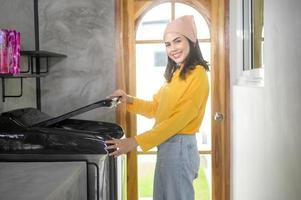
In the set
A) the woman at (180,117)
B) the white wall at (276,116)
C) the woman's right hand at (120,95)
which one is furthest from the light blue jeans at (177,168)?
the woman's right hand at (120,95)

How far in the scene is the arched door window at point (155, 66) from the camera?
9.49 ft

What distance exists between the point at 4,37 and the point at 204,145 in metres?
1.66

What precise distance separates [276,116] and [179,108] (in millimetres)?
776

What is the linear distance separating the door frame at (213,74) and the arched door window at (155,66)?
0.05 metres

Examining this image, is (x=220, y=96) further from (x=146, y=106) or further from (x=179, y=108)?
(x=179, y=108)

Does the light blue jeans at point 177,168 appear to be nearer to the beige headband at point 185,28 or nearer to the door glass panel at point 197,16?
the beige headband at point 185,28

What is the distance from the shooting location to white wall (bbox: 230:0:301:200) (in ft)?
3.85

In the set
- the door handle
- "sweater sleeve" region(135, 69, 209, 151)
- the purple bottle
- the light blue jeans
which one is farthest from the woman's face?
the purple bottle

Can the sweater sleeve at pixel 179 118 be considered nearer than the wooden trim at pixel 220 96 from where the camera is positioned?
Yes

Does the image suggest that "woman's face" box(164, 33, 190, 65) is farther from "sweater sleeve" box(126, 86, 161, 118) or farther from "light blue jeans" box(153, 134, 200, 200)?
"light blue jeans" box(153, 134, 200, 200)

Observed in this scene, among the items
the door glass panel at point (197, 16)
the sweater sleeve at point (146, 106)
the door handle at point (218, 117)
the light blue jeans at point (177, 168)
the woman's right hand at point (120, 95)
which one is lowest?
the light blue jeans at point (177, 168)

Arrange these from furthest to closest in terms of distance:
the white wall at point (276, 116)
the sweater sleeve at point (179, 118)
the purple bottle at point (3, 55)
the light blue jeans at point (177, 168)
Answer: the light blue jeans at point (177, 168) < the sweater sleeve at point (179, 118) < the purple bottle at point (3, 55) < the white wall at point (276, 116)

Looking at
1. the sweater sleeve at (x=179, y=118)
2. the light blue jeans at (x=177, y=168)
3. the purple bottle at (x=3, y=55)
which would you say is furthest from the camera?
the light blue jeans at (x=177, y=168)

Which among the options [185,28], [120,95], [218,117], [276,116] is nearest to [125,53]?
[120,95]
